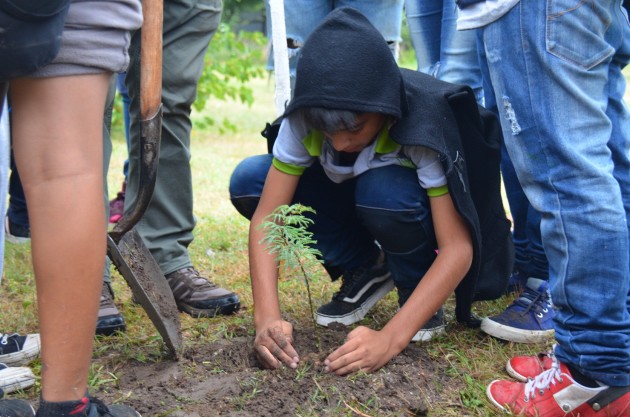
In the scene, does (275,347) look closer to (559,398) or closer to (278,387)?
(278,387)

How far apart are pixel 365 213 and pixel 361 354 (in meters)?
0.48

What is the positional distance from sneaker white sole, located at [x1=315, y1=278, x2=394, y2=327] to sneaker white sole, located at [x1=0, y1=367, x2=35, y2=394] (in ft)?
3.27

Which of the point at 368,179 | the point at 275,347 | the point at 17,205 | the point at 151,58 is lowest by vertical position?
the point at 17,205

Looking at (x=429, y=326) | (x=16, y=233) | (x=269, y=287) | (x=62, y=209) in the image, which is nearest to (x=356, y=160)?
(x=269, y=287)

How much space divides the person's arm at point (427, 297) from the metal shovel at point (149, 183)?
0.52 meters

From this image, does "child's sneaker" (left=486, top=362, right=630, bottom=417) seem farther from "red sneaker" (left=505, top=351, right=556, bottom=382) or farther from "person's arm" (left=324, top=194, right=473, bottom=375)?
"person's arm" (left=324, top=194, right=473, bottom=375)

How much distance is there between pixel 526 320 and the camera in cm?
274

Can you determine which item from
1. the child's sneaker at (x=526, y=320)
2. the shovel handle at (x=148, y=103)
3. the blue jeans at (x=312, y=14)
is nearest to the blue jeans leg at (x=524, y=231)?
the child's sneaker at (x=526, y=320)

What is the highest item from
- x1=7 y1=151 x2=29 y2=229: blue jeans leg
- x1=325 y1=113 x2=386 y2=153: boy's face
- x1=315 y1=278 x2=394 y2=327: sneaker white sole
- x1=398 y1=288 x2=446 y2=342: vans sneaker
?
x1=325 y1=113 x2=386 y2=153: boy's face

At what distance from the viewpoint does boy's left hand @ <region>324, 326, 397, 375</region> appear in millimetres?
2311

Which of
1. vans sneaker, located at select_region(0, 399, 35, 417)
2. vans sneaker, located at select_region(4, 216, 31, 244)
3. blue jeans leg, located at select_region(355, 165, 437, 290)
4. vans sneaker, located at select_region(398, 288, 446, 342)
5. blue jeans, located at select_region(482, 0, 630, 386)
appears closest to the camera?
vans sneaker, located at select_region(0, 399, 35, 417)

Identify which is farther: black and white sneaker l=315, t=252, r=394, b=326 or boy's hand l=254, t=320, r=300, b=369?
black and white sneaker l=315, t=252, r=394, b=326

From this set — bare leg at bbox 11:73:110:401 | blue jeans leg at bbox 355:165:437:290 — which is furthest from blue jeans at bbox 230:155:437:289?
bare leg at bbox 11:73:110:401

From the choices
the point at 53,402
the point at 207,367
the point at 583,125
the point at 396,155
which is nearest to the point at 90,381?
the point at 207,367
